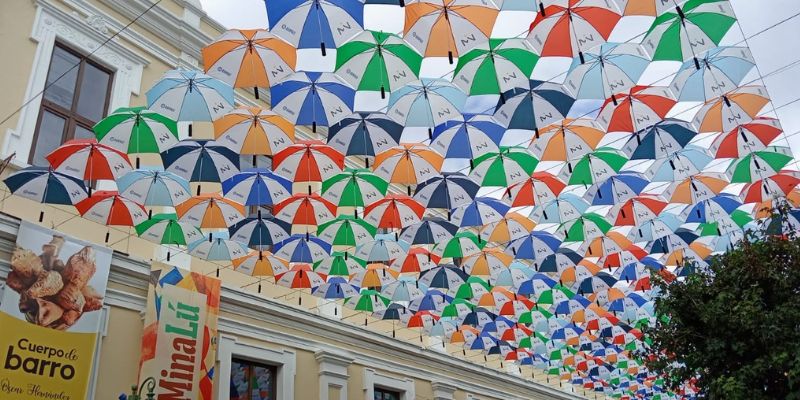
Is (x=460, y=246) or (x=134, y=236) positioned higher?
(x=460, y=246)

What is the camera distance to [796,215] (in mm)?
12383

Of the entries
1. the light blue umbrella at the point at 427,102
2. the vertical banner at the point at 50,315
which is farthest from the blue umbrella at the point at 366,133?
the vertical banner at the point at 50,315

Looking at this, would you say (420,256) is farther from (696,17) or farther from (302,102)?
(696,17)

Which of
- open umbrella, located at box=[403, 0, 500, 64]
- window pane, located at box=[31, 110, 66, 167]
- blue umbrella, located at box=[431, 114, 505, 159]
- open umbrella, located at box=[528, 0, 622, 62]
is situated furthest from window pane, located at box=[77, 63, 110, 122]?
open umbrella, located at box=[528, 0, 622, 62]

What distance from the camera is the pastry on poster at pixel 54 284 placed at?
9219mm

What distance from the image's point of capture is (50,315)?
9.35 metres

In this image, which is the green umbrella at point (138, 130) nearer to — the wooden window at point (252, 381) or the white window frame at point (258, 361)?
the white window frame at point (258, 361)

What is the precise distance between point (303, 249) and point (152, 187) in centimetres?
309

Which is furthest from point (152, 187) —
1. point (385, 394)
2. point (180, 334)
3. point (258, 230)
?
point (385, 394)

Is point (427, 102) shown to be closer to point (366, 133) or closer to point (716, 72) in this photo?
point (366, 133)

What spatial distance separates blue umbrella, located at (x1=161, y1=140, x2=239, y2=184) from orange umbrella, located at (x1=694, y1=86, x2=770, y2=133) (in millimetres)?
7261

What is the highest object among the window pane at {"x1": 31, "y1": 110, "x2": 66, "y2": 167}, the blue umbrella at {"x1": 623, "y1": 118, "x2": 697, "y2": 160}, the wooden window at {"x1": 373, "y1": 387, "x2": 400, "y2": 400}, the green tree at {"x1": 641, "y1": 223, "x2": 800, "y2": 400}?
the window pane at {"x1": 31, "y1": 110, "x2": 66, "y2": 167}

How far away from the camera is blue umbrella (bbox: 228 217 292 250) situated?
10.9m

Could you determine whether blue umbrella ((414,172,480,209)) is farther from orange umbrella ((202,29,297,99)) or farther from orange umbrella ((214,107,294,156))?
orange umbrella ((202,29,297,99))
